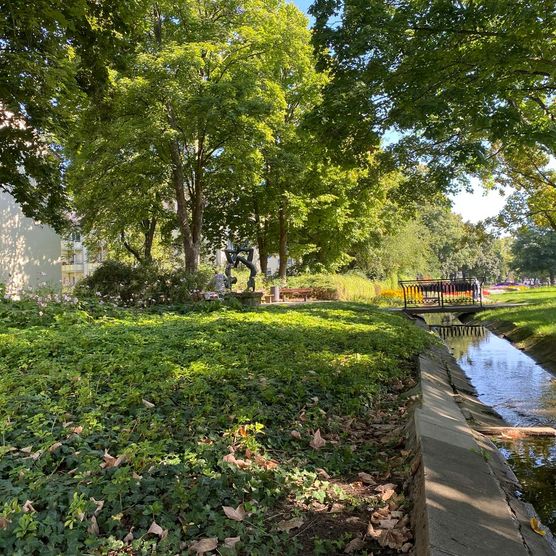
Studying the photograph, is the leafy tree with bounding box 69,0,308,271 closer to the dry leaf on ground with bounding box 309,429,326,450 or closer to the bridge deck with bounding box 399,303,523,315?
the bridge deck with bounding box 399,303,523,315

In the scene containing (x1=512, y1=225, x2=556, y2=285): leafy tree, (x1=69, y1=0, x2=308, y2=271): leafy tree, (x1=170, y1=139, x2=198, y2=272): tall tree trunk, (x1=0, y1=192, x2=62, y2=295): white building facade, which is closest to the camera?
(x1=69, y1=0, x2=308, y2=271): leafy tree

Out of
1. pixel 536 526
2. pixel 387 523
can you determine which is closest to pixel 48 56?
pixel 387 523

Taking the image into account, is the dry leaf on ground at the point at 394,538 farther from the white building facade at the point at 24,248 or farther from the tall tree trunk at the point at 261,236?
the tall tree trunk at the point at 261,236

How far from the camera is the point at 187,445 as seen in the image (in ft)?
12.3

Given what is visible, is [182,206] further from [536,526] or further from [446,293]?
[536,526]

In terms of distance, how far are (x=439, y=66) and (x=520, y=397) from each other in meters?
6.22

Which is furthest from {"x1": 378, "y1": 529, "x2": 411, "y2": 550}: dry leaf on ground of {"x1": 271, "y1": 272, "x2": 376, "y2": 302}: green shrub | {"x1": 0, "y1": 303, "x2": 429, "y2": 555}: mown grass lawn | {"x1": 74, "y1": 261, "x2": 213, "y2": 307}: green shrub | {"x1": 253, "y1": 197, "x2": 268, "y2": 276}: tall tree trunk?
{"x1": 253, "y1": 197, "x2": 268, "y2": 276}: tall tree trunk

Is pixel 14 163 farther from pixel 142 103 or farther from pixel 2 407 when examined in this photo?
pixel 2 407

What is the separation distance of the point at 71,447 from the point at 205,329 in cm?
548

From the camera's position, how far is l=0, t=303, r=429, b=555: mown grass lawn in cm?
272

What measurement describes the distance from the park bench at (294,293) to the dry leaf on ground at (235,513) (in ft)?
72.0

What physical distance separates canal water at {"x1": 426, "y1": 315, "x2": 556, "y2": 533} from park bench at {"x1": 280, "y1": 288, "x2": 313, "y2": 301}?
325 inches

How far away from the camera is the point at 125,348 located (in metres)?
6.66

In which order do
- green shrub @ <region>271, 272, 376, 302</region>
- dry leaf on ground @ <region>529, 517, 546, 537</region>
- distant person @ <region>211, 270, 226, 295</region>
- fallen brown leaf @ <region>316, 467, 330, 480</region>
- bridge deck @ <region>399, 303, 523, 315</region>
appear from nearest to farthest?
1. dry leaf on ground @ <region>529, 517, 546, 537</region>
2. fallen brown leaf @ <region>316, 467, 330, 480</region>
3. distant person @ <region>211, 270, 226, 295</region>
4. bridge deck @ <region>399, 303, 523, 315</region>
5. green shrub @ <region>271, 272, 376, 302</region>
